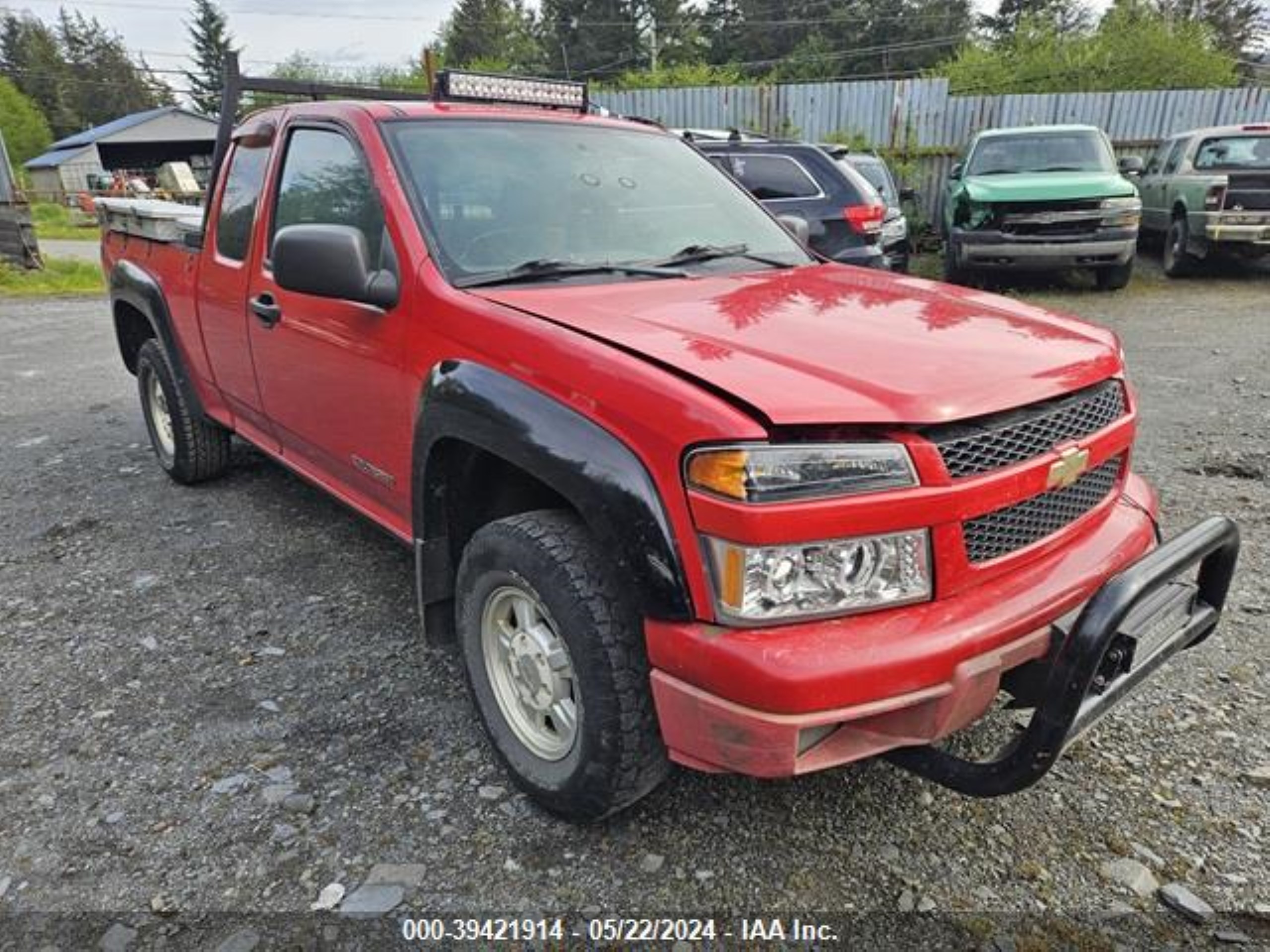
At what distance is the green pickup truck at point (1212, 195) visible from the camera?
1028 cm

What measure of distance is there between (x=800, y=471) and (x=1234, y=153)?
1243 cm

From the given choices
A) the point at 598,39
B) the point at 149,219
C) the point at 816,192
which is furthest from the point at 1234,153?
the point at 598,39

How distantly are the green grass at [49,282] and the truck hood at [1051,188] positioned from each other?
12267 millimetres

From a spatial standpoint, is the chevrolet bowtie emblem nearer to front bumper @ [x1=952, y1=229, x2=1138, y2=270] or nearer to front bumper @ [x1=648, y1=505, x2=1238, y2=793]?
front bumper @ [x1=648, y1=505, x2=1238, y2=793]

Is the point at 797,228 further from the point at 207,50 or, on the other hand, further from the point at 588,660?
the point at 207,50

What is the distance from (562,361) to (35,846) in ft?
6.14

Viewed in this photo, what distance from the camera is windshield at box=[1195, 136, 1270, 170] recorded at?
10.6 metres

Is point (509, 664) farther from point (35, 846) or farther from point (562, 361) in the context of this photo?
point (35, 846)

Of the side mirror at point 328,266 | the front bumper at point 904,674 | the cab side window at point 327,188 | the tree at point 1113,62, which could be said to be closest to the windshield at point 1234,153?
the tree at point 1113,62

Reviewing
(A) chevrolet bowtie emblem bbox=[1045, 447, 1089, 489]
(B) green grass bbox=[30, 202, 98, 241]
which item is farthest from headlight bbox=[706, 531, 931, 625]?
(B) green grass bbox=[30, 202, 98, 241]

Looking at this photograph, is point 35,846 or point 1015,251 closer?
point 35,846

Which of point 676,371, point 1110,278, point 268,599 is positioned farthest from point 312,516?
point 1110,278

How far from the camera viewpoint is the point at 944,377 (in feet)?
Answer: 6.24

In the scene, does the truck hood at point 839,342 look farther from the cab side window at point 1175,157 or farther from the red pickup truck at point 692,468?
the cab side window at point 1175,157
